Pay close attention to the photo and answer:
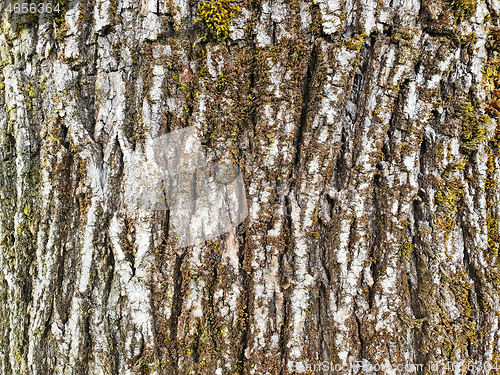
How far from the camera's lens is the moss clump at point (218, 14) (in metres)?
1.32

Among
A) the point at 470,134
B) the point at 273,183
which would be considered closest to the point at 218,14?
the point at 273,183

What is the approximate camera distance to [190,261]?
136 cm

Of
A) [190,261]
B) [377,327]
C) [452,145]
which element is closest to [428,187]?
[452,145]

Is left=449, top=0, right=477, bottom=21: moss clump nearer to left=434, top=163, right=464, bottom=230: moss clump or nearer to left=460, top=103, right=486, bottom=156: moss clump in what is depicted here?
left=460, top=103, right=486, bottom=156: moss clump

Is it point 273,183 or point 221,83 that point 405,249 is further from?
point 221,83

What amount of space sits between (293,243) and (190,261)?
52cm

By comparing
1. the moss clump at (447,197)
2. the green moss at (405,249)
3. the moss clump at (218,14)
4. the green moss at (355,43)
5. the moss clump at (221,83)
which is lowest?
the green moss at (405,249)

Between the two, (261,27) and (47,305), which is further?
(47,305)

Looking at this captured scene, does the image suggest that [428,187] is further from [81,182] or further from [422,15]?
[81,182]

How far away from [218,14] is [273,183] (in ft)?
2.80

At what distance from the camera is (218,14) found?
132 centimetres

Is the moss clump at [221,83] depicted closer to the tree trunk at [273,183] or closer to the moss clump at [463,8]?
the tree trunk at [273,183]

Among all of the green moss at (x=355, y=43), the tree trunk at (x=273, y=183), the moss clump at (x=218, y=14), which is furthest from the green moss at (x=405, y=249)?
the moss clump at (x=218, y=14)

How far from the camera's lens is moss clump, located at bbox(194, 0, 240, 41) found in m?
1.32
